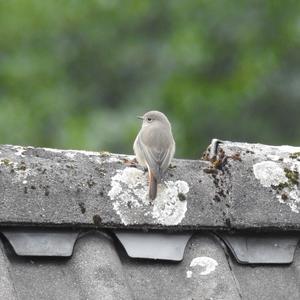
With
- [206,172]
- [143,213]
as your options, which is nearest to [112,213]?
[143,213]

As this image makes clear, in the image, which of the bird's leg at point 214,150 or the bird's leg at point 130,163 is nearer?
the bird's leg at point 130,163

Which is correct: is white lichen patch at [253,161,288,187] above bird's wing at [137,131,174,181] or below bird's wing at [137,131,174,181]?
below

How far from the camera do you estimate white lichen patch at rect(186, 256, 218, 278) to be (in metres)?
4.06

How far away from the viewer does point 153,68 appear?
1805 centimetres

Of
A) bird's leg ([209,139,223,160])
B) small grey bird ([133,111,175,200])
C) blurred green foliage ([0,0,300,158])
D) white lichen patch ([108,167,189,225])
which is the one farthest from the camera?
blurred green foliage ([0,0,300,158])

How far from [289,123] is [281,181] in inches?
467

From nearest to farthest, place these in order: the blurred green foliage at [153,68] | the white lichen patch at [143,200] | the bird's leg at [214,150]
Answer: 1. the white lichen patch at [143,200]
2. the bird's leg at [214,150]
3. the blurred green foliage at [153,68]

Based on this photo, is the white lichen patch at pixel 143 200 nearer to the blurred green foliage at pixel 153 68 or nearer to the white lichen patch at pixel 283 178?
the white lichen patch at pixel 283 178

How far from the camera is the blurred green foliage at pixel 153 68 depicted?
15.9m

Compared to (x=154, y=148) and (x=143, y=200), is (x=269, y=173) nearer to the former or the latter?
(x=143, y=200)

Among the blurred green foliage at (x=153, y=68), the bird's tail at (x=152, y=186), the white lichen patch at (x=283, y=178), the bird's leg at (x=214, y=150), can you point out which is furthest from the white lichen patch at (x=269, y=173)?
the blurred green foliage at (x=153, y=68)

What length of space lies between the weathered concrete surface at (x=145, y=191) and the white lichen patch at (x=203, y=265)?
127 millimetres

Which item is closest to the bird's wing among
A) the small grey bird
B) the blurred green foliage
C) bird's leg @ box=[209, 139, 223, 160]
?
the small grey bird

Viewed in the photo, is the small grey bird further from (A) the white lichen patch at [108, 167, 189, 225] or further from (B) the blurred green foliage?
(B) the blurred green foliage
